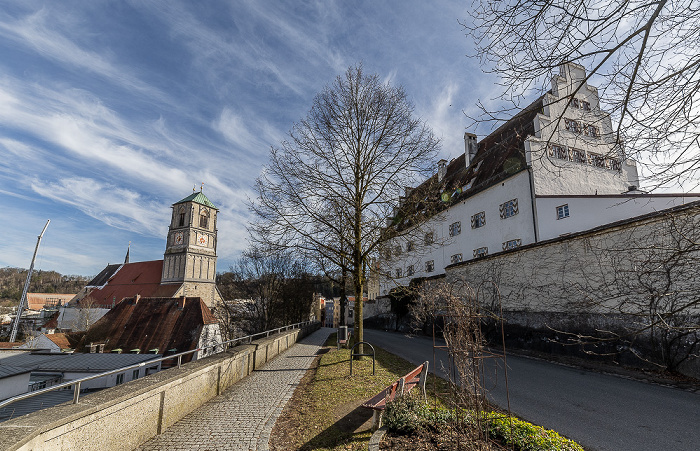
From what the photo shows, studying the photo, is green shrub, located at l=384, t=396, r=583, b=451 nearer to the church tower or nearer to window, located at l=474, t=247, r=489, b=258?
window, located at l=474, t=247, r=489, b=258

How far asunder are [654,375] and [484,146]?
24.3 metres

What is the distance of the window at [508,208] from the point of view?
2148 cm

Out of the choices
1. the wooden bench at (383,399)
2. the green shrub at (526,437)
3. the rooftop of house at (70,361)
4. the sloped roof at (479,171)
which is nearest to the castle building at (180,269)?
the rooftop of house at (70,361)

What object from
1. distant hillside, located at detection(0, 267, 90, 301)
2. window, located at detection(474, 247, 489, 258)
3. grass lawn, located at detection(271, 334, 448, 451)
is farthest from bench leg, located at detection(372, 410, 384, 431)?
distant hillside, located at detection(0, 267, 90, 301)

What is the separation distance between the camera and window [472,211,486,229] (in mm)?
24297

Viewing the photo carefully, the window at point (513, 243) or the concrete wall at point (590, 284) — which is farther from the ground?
the window at point (513, 243)

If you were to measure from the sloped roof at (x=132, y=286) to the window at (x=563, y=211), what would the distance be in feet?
207

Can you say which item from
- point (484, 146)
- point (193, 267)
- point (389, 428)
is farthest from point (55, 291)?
point (389, 428)

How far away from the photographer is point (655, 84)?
3570 millimetres

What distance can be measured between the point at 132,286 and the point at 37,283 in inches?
4224

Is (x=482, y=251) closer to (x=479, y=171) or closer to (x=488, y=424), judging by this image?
(x=479, y=171)

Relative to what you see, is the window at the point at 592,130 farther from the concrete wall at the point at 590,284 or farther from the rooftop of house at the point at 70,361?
the rooftop of house at the point at 70,361

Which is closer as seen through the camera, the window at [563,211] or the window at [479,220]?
the window at [563,211]

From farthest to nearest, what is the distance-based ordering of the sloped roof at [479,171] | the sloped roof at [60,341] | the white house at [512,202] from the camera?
the sloped roof at [60,341] → the white house at [512,202] → the sloped roof at [479,171]
